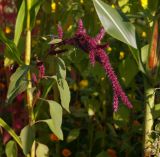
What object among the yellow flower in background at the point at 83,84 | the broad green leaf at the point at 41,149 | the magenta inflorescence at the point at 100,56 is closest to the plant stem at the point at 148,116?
the broad green leaf at the point at 41,149

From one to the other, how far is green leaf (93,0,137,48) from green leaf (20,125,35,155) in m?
0.37

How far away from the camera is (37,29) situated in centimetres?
208

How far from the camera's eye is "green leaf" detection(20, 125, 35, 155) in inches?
50.4

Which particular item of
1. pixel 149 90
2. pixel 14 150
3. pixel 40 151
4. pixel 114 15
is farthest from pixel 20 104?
pixel 114 15

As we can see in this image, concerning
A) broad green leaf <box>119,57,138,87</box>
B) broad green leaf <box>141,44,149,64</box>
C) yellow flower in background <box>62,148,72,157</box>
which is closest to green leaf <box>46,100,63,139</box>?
broad green leaf <box>141,44,149,64</box>

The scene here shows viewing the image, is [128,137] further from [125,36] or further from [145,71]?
A: [125,36]

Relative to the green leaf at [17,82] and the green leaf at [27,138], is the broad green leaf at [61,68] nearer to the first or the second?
the green leaf at [17,82]

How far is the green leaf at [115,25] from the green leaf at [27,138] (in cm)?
37

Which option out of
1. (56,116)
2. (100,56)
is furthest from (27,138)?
(100,56)

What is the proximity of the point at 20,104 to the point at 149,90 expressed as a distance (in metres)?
0.53

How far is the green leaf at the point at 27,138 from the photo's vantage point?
1280 mm

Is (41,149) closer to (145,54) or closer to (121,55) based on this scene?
(145,54)

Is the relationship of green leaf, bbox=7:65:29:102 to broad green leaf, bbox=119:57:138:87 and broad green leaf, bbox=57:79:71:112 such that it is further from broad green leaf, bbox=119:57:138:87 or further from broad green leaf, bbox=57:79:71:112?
broad green leaf, bbox=119:57:138:87

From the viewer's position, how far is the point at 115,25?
3.80 ft
